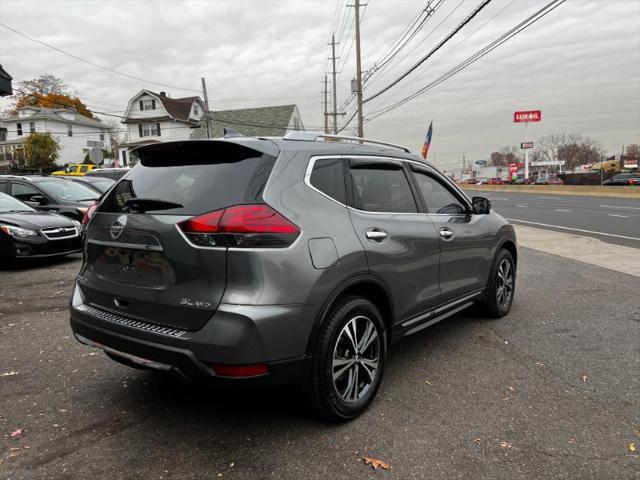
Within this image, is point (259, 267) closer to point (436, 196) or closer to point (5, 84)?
point (436, 196)

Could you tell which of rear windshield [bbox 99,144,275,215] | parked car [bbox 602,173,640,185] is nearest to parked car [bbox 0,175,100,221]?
rear windshield [bbox 99,144,275,215]

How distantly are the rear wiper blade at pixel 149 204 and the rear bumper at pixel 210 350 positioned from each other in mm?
687

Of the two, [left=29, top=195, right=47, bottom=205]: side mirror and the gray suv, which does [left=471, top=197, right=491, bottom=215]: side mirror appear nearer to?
the gray suv

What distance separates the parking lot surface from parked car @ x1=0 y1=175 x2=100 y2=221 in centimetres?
624

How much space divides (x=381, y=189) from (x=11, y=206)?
821cm

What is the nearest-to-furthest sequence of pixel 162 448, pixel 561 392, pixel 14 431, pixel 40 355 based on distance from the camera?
pixel 162 448, pixel 14 431, pixel 561 392, pixel 40 355

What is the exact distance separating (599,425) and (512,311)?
262 centimetres

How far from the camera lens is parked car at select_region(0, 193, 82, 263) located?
8.04 m

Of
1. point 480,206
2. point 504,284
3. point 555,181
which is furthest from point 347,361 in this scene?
point 555,181

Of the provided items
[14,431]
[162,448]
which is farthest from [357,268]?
[14,431]

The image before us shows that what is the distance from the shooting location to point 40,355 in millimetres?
4297

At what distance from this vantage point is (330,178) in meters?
3.18

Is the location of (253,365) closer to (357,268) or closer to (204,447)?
(204,447)

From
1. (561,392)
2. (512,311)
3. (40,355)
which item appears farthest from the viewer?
(512,311)
